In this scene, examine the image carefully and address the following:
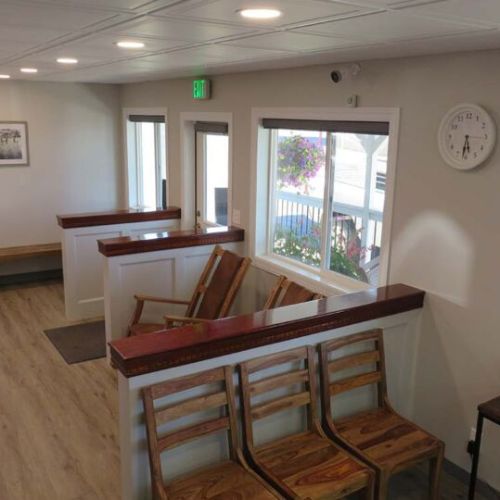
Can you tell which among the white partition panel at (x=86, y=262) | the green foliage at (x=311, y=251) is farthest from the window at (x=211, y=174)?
the green foliage at (x=311, y=251)

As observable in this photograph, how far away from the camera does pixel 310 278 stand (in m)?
3.88

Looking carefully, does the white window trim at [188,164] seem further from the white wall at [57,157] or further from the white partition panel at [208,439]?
the white partition panel at [208,439]

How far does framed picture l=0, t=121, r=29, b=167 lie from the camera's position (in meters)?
5.83

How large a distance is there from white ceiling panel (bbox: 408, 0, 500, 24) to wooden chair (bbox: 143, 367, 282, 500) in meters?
1.58

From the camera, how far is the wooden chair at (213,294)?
12.9 ft

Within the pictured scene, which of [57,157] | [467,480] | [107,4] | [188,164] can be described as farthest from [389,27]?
[57,157]

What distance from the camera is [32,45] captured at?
9.35 feet

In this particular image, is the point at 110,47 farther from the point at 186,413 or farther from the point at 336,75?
the point at 186,413

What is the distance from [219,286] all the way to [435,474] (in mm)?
2003

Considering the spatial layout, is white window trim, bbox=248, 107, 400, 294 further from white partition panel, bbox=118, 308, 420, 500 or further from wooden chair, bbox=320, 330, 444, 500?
wooden chair, bbox=320, 330, 444, 500

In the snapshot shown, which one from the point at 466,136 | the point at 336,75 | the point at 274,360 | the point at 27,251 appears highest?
the point at 336,75

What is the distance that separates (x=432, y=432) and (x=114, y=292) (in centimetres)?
240

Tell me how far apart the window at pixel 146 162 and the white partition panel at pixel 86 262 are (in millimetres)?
841

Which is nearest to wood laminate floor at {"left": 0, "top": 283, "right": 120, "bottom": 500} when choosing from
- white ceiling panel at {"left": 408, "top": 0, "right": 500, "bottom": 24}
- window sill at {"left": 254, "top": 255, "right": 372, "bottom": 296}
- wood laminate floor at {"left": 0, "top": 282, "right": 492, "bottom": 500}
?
wood laminate floor at {"left": 0, "top": 282, "right": 492, "bottom": 500}
